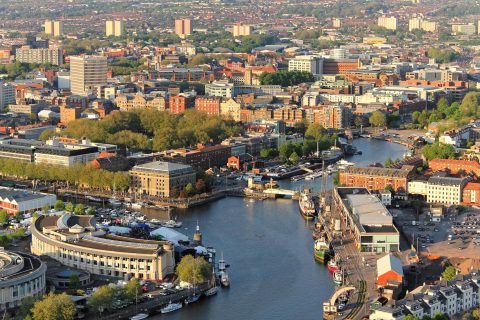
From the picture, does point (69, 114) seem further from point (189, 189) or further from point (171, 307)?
point (171, 307)

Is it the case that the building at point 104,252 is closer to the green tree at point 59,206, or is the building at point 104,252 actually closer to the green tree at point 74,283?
the green tree at point 74,283

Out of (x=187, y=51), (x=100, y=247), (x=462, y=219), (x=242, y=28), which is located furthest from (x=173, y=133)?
(x=242, y=28)

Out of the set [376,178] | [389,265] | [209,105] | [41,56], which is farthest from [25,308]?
[41,56]

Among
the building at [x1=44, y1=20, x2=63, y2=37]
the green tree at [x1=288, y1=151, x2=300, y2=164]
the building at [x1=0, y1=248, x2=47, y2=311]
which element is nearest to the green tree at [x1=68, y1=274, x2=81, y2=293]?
the building at [x1=0, y1=248, x2=47, y2=311]

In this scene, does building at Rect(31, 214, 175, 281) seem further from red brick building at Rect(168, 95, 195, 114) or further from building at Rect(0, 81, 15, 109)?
building at Rect(0, 81, 15, 109)

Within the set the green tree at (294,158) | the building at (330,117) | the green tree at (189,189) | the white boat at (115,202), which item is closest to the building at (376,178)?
the green tree at (189,189)

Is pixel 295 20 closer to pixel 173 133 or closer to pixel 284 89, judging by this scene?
pixel 284 89
